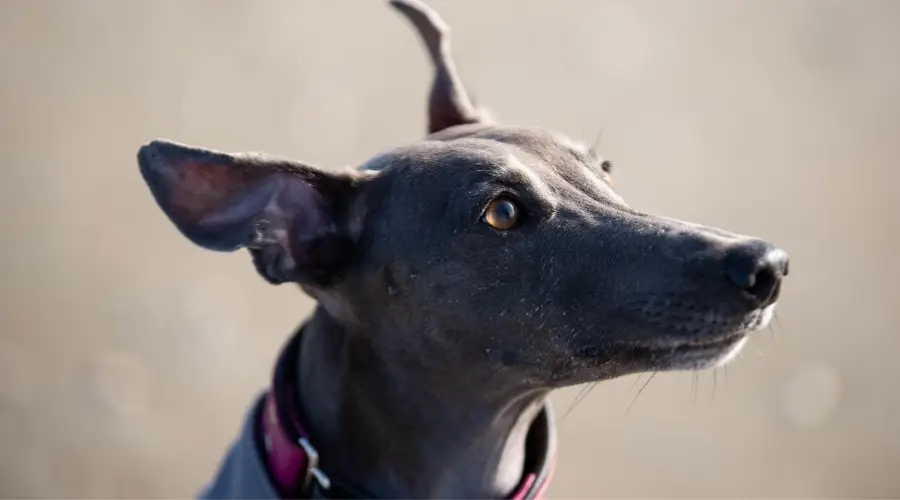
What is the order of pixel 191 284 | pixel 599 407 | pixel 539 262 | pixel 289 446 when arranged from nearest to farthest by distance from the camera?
1. pixel 539 262
2. pixel 289 446
3. pixel 599 407
4. pixel 191 284

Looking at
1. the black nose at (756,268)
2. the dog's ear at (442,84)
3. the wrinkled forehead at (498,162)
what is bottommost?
the black nose at (756,268)

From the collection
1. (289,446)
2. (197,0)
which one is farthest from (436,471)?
(197,0)

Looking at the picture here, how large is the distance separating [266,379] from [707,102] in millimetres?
2343

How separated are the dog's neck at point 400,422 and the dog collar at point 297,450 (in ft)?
0.18

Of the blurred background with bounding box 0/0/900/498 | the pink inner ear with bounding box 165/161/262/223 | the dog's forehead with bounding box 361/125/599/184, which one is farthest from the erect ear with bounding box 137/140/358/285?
the blurred background with bounding box 0/0/900/498

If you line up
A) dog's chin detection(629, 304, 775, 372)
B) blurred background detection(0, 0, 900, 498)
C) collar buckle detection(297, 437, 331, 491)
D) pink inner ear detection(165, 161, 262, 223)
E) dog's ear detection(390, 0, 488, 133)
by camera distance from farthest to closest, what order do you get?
blurred background detection(0, 0, 900, 498)
dog's ear detection(390, 0, 488, 133)
collar buckle detection(297, 437, 331, 491)
pink inner ear detection(165, 161, 262, 223)
dog's chin detection(629, 304, 775, 372)

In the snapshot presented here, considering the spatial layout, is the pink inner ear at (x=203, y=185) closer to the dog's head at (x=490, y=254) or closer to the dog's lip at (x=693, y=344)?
the dog's head at (x=490, y=254)

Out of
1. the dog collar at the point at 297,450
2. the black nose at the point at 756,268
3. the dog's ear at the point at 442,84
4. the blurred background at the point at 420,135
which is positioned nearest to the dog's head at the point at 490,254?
the black nose at the point at 756,268

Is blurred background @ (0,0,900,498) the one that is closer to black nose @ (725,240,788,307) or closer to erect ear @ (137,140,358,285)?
erect ear @ (137,140,358,285)

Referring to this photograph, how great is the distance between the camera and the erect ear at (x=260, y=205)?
1668 mm

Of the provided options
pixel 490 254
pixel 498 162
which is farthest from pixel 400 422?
pixel 498 162

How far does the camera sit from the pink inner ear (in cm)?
168

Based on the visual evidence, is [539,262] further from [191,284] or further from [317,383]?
[191,284]

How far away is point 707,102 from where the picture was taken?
4.07 metres
